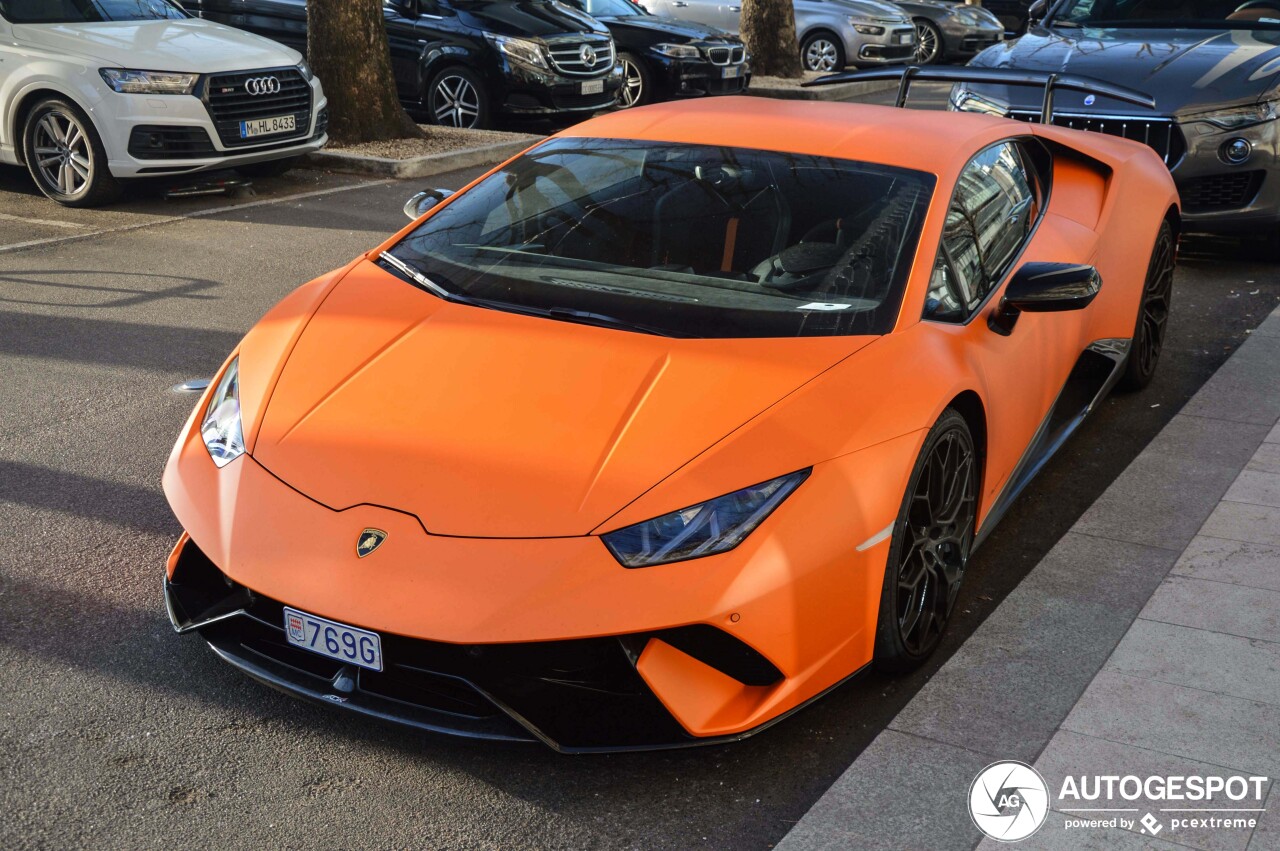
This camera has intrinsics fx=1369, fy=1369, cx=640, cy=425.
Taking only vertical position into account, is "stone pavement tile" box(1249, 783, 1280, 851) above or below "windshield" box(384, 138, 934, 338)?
below

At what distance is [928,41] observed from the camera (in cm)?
2173

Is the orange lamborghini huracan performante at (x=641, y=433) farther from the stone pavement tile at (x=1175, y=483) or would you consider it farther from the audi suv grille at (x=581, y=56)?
the audi suv grille at (x=581, y=56)

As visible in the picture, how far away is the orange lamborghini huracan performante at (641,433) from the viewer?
292cm

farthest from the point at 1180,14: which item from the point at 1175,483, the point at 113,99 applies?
the point at 113,99

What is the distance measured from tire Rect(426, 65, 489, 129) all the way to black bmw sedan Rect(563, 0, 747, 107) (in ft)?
7.13

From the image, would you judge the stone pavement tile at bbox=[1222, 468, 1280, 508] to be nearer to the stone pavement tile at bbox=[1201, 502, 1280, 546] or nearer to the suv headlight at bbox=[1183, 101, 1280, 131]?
the stone pavement tile at bbox=[1201, 502, 1280, 546]

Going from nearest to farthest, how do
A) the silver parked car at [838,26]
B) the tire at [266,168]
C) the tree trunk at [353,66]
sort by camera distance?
the tire at [266,168]
the tree trunk at [353,66]
the silver parked car at [838,26]

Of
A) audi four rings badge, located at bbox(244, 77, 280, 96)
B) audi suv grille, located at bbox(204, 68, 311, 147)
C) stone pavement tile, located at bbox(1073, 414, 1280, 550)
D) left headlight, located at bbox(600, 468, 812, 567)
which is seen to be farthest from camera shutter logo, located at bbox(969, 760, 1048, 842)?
audi four rings badge, located at bbox(244, 77, 280, 96)

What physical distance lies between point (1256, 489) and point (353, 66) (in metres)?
8.74

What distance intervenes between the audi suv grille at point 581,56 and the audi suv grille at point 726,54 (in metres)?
2.10

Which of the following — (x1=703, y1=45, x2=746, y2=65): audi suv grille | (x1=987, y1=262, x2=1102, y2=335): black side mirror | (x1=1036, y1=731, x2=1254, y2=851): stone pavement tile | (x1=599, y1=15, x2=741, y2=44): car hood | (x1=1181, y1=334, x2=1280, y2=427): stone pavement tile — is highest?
(x1=987, y1=262, x2=1102, y2=335): black side mirror

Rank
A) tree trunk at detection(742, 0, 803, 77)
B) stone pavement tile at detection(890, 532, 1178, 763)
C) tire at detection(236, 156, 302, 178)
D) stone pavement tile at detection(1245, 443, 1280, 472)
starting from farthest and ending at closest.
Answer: tree trunk at detection(742, 0, 803, 77) → tire at detection(236, 156, 302, 178) → stone pavement tile at detection(1245, 443, 1280, 472) → stone pavement tile at detection(890, 532, 1178, 763)

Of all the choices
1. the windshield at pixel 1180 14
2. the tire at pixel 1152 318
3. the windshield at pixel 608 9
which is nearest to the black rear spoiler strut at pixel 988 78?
the tire at pixel 1152 318

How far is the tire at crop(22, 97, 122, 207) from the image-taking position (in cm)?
896
